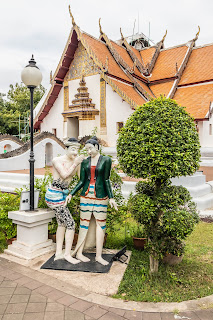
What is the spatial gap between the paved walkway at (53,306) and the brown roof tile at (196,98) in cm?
1141

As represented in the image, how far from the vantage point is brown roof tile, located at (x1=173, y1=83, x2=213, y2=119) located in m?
13.4

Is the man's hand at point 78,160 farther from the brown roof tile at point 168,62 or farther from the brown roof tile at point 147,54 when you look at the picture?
the brown roof tile at point 147,54

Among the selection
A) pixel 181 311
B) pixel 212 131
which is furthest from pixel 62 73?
pixel 181 311

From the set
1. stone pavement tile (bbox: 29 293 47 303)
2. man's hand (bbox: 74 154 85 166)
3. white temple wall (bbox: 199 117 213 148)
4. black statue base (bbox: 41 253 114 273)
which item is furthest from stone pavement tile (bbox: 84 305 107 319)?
white temple wall (bbox: 199 117 213 148)

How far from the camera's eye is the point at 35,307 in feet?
9.35

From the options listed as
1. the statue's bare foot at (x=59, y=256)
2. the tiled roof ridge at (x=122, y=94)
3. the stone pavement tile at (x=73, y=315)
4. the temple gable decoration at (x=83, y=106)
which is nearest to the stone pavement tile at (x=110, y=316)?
the stone pavement tile at (x=73, y=315)

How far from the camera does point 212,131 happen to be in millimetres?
14242

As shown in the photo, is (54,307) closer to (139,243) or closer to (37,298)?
A: (37,298)

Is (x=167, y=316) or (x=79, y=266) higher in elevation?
(x=79, y=266)

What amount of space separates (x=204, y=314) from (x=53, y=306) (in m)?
1.59

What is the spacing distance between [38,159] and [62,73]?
718cm

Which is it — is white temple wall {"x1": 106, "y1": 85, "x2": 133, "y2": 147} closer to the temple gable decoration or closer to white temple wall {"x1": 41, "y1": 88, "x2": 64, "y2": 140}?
the temple gable decoration

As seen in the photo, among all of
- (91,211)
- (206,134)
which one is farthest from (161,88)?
(91,211)

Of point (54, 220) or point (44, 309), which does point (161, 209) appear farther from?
point (54, 220)
